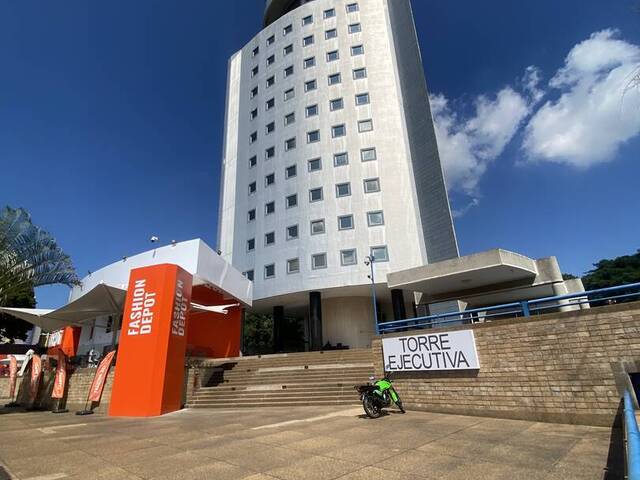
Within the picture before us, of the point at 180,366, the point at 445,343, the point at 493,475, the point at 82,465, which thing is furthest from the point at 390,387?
the point at 180,366

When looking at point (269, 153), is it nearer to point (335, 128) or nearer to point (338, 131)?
point (335, 128)

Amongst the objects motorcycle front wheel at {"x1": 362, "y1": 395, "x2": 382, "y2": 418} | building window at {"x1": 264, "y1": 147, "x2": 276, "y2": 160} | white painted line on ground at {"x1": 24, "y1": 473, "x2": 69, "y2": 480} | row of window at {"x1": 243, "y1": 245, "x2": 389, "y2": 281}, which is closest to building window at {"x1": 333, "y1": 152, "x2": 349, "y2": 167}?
building window at {"x1": 264, "y1": 147, "x2": 276, "y2": 160}

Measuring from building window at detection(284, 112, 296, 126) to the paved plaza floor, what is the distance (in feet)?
93.0

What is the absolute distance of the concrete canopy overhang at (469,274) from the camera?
17969mm

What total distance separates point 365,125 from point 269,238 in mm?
12845

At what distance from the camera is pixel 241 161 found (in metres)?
35.6

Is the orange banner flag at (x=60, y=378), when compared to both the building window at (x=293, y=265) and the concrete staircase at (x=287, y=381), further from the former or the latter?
the building window at (x=293, y=265)

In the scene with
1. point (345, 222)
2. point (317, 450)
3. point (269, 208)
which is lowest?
point (317, 450)

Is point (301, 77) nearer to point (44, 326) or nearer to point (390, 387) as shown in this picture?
point (44, 326)

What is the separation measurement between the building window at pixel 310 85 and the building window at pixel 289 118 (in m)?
2.73

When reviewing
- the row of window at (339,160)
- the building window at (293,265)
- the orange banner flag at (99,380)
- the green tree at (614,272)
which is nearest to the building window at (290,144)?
the row of window at (339,160)

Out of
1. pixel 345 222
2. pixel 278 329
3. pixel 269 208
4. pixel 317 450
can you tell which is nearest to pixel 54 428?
pixel 317 450

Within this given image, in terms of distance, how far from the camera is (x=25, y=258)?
1583 cm

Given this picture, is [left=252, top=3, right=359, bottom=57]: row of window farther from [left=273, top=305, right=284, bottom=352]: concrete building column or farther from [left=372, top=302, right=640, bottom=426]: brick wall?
[left=372, top=302, right=640, bottom=426]: brick wall
